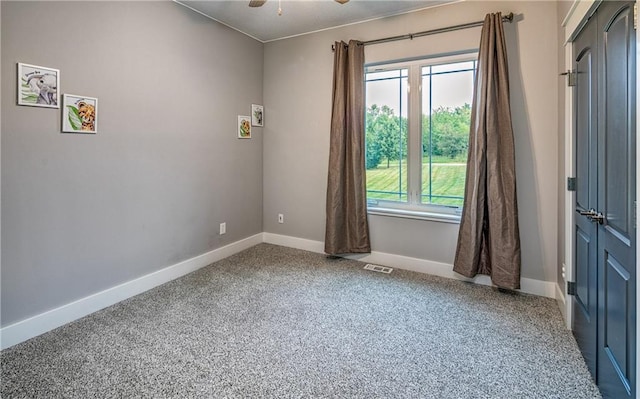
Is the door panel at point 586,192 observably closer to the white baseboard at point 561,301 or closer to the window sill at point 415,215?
the white baseboard at point 561,301

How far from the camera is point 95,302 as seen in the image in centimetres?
257

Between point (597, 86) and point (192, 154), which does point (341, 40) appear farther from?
point (597, 86)

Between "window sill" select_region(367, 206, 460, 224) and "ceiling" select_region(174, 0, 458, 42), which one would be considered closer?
"ceiling" select_region(174, 0, 458, 42)

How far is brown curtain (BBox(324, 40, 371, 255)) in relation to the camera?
138 inches

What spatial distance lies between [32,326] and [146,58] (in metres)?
2.22

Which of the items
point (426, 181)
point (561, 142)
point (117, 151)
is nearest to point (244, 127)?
point (117, 151)

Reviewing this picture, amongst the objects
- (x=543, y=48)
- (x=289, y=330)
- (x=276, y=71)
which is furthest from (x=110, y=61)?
(x=543, y=48)

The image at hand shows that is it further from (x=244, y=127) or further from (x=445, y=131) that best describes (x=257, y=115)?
(x=445, y=131)

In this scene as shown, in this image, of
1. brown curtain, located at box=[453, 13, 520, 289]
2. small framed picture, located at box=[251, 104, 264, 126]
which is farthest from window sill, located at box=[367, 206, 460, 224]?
small framed picture, located at box=[251, 104, 264, 126]

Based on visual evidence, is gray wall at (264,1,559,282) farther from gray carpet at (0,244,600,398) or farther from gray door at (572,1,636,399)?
gray door at (572,1,636,399)

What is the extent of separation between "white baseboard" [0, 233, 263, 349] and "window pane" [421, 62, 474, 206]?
8.17ft

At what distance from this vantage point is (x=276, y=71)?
4.16m

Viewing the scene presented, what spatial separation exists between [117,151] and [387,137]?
8.45ft

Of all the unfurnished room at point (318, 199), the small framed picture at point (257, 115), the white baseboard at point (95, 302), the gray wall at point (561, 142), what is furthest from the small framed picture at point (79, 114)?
the gray wall at point (561, 142)
